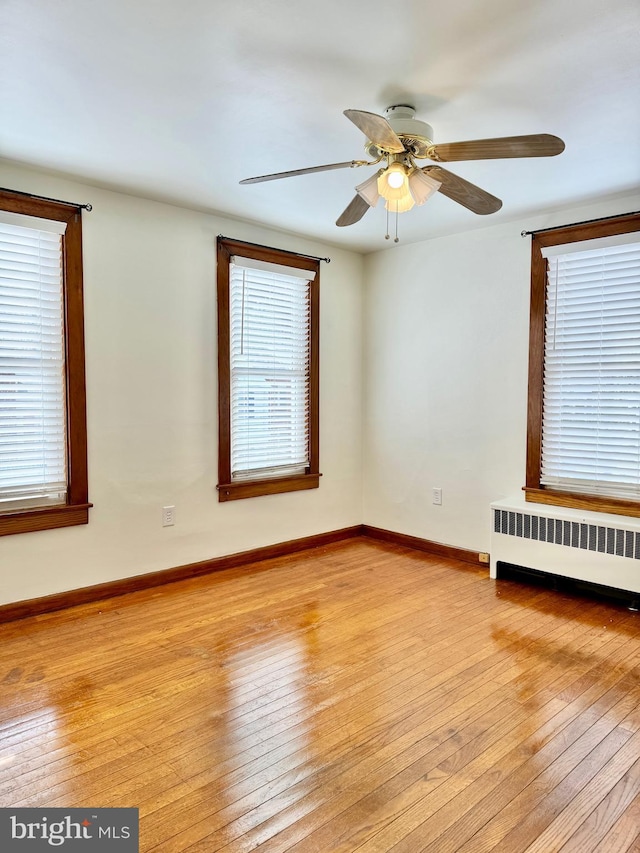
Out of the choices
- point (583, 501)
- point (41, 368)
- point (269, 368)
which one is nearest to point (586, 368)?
point (583, 501)

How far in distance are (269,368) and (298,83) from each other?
2.35 m

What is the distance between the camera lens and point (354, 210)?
2.80 meters

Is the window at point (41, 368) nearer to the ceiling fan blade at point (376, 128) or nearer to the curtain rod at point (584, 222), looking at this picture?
the ceiling fan blade at point (376, 128)

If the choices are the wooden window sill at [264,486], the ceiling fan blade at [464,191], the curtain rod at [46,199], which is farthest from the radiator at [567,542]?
the curtain rod at [46,199]

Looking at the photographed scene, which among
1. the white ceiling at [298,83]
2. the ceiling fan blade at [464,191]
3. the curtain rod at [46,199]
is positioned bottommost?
the ceiling fan blade at [464,191]

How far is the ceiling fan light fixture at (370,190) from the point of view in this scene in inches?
95.6

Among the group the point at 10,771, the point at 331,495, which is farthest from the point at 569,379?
the point at 10,771

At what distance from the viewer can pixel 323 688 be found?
8.04 feet

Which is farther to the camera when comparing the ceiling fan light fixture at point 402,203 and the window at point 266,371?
the window at point 266,371

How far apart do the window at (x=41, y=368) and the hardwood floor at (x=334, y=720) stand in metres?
0.72

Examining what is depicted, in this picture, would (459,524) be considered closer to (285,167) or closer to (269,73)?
(285,167)

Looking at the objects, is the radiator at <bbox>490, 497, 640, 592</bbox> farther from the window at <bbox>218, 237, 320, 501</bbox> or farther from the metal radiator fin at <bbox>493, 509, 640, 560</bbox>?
the window at <bbox>218, 237, 320, 501</bbox>

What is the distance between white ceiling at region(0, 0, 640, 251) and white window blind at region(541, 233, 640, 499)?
1.84ft

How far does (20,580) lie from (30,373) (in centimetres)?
121
